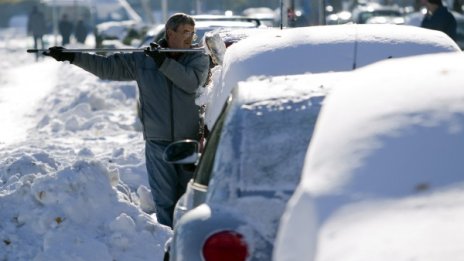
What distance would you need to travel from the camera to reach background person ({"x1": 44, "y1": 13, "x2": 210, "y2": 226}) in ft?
31.3

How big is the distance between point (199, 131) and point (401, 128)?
5.01 meters

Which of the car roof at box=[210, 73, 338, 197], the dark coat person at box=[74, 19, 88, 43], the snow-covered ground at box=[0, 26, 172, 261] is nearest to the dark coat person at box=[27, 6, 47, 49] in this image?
the dark coat person at box=[74, 19, 88, 43]

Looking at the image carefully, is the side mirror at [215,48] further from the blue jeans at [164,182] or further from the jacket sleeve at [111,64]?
the blue jeans at [164,182]

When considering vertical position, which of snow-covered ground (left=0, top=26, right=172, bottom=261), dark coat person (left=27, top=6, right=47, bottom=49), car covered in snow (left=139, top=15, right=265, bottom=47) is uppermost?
car covered in snow (left=139, top=15, right=265, bottom=47)

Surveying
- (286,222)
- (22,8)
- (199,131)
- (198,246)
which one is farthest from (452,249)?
(22,8)

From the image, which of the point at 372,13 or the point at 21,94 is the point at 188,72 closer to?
the point at 21,94

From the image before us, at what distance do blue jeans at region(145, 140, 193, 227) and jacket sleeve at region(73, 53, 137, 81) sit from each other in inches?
19.8

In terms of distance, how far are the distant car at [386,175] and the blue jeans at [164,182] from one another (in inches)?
173

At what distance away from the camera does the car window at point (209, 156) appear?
6.16 m

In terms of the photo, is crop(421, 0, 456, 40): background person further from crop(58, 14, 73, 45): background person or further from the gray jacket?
crop(58, 14, 73, 45): background person

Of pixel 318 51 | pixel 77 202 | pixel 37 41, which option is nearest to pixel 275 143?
pixel 318 51

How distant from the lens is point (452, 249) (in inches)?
150

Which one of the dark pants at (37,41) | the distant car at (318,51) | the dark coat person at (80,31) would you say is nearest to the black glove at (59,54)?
the distant car at (318,51)

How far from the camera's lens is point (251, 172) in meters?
5.62
